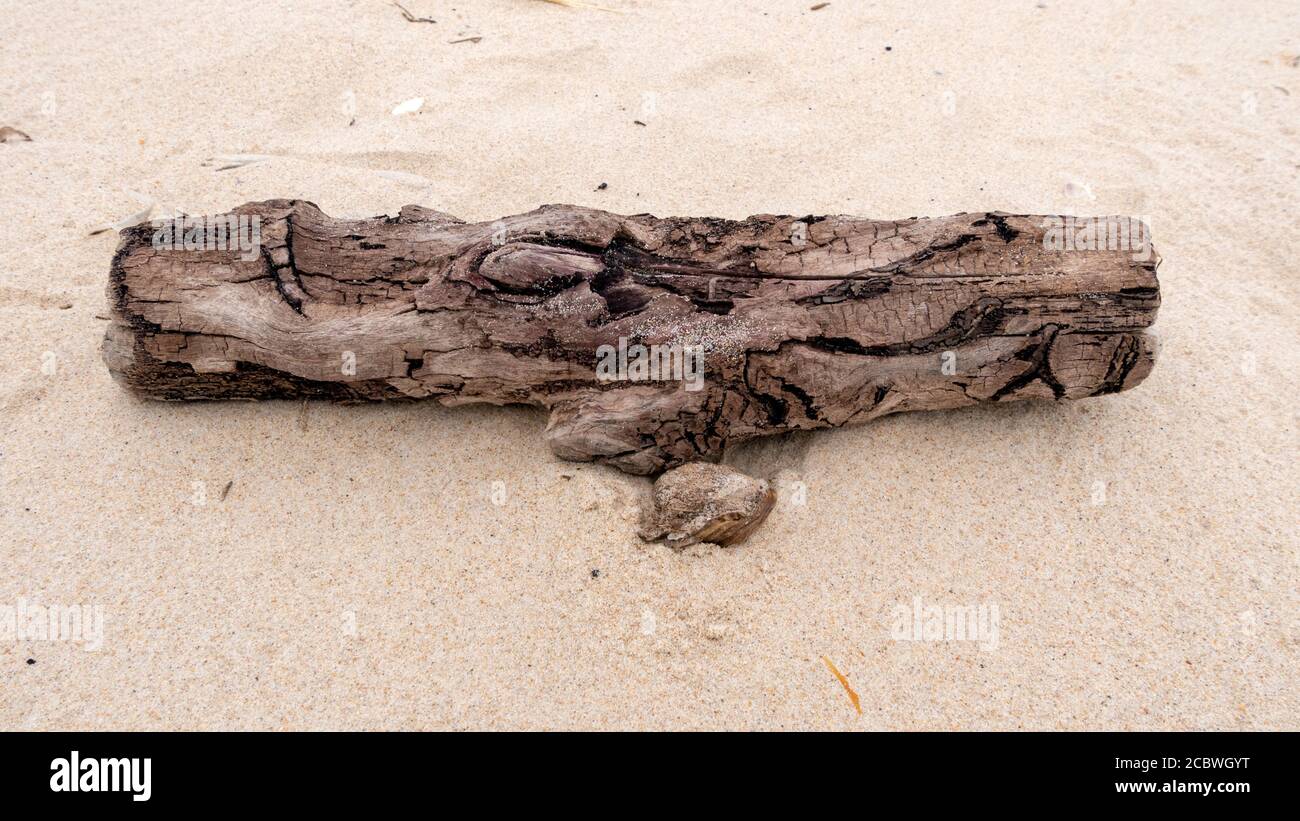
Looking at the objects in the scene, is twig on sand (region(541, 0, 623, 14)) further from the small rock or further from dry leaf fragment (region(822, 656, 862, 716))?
dry leaf fragment (region(822, 656, 862, 716))

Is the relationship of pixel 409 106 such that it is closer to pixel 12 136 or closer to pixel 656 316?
pixel 12 136

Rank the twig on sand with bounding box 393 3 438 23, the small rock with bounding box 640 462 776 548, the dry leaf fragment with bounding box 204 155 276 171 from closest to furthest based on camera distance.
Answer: the small rock with bounding box 640 462 776 548
the dry leaf fragment with bounding box 204 155 276 171
the twig on sand with bounding box 393 3 438 23

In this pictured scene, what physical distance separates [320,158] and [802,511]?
135 inches

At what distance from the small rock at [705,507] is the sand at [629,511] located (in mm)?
65

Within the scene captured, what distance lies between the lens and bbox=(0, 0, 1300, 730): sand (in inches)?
96.9

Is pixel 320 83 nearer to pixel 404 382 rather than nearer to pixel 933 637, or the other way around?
pixel 404 382

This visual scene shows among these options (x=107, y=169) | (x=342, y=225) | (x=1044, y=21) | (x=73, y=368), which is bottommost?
(x=73, y=368)

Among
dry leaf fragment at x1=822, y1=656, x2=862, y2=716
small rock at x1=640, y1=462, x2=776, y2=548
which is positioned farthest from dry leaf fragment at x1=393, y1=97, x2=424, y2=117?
dry leaf fragment at x1=822, y1=656, x2=862, y2=716

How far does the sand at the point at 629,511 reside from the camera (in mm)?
2461

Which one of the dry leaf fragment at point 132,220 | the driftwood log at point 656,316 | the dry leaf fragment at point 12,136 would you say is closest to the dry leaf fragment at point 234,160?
the dry leaf fragment at point 132,220

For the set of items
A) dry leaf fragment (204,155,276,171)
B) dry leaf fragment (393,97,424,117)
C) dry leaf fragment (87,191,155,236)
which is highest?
dry leaf fragment (393,97,424,117)

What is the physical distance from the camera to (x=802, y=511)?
2.90 meters

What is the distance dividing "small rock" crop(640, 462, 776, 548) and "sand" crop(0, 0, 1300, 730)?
0.21 ft

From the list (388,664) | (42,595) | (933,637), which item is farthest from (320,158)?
(933,637)
